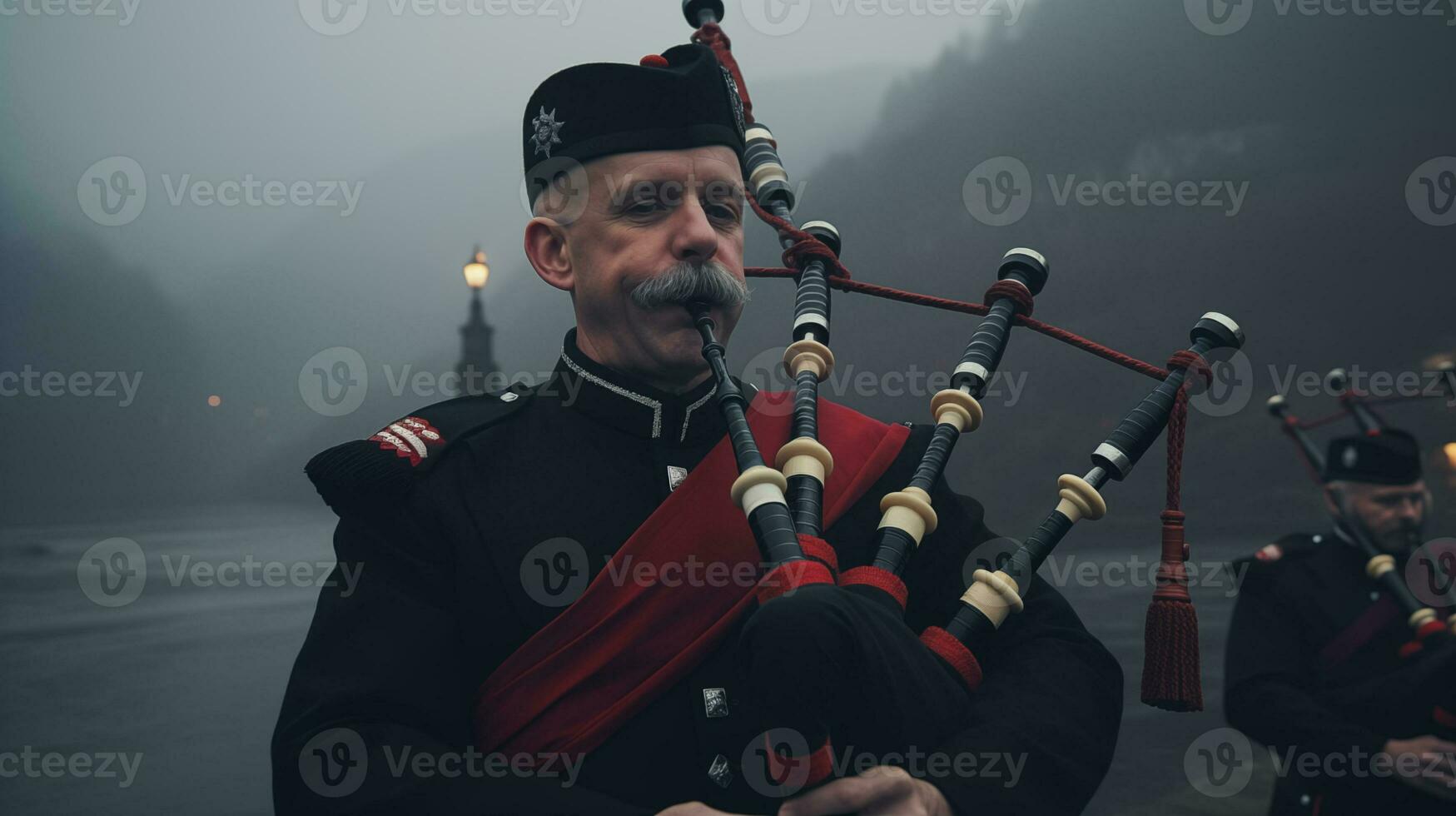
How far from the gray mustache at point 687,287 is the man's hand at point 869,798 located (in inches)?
30.2

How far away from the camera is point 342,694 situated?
4.69ft

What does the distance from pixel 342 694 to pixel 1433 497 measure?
15.3ft

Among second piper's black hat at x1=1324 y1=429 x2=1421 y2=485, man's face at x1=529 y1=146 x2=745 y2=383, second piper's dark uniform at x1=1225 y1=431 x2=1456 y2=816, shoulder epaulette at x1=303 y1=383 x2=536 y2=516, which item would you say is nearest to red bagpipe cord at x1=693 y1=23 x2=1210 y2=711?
man's face at x1=529 y1=146 x2=745 y2=383

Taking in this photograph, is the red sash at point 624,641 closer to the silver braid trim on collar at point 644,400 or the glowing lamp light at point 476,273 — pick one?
the silver braid trim on collar at point 644,400

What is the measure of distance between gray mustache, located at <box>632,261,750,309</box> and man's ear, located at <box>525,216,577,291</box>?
206mm

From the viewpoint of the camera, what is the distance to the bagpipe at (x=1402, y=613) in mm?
2664

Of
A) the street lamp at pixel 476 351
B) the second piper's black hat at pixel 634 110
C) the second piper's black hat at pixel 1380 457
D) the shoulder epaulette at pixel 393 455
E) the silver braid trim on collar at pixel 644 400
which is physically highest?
the second piper's black hat at pixel 634 110

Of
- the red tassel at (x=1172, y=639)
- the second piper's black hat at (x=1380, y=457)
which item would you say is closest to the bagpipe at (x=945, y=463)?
the red tassel at (x=1172, y=639)

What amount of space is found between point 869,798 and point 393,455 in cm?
91

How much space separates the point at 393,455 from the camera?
1658 mm

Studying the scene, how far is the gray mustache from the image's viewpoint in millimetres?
1646

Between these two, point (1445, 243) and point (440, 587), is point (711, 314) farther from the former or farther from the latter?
point (1445, 243)

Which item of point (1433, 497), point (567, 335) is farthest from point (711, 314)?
point (1433, 497)

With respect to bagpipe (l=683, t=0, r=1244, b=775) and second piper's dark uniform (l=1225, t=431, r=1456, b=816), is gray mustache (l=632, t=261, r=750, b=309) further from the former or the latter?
second piper's dark uniform (l=1225, t=431, r=1456, b=816)
